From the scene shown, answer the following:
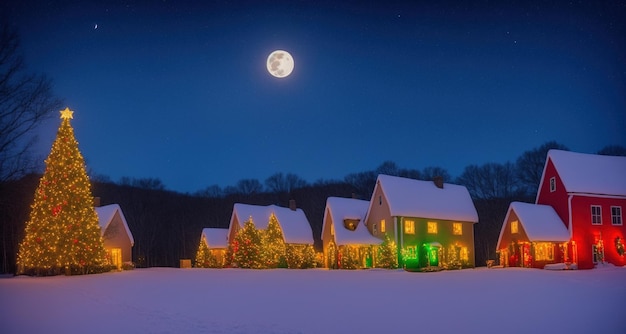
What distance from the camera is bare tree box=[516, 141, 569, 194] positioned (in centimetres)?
6159

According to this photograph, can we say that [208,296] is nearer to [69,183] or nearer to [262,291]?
[262,291]

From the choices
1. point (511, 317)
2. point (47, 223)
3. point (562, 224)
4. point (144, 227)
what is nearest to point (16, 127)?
point (511, 317)

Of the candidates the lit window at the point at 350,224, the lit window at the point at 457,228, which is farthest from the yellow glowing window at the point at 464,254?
the lit window at the point at 350,224

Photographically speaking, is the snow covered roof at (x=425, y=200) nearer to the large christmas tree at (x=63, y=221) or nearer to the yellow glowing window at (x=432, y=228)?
the yellow glowing window at (x=432, y=228)

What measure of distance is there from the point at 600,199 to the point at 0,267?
177 feet

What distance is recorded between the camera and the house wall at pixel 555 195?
39.7 metres

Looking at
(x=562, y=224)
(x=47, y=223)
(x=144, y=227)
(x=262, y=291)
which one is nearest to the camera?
(x=262, y=291)

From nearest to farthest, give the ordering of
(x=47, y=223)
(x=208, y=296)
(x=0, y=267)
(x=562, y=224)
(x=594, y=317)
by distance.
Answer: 1. (x=594, y=317)
2. (x=208, y=296)
3. (x=47, y=223)
4. (x=562, y=224)
5. (x=0, y=267)

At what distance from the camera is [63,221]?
31562mm

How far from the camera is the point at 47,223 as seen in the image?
102 feet

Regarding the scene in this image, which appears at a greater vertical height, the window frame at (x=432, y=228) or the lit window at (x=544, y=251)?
the window frame at (x=432, y=228)

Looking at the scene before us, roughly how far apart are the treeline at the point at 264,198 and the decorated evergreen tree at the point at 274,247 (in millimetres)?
19829

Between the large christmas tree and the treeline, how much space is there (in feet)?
88.0

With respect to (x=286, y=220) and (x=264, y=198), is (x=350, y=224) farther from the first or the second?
(x=264, y=198)
